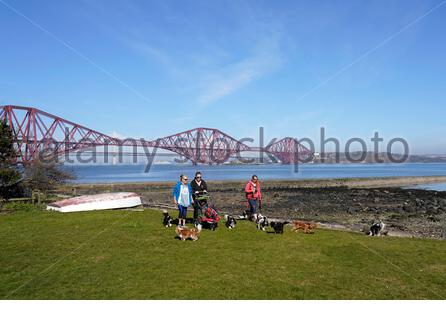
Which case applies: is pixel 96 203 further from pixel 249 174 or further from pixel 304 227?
pixel 249 174

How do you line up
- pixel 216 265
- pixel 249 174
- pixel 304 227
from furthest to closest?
pixel 249 174
pixel 304 227
pixel 216 265

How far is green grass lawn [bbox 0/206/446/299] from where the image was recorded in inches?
179

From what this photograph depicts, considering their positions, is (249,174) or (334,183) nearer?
(334,183)

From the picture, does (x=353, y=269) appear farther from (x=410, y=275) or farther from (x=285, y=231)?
(x=285, y=231)

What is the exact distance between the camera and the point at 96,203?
13.7m

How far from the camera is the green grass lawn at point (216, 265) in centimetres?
454

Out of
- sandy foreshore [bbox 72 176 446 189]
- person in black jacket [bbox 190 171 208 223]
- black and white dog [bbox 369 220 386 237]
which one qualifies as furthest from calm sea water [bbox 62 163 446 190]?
black and white dog [bbox 369 220 386 237]

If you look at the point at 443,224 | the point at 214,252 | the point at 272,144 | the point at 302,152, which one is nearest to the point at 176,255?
the point at 214,252

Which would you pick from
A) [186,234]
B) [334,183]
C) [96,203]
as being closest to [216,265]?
[186,234]

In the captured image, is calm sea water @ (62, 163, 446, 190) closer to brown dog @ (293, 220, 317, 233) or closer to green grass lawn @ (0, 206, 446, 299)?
green grass lawn @ (0, 206, 446, 299)

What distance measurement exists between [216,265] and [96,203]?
9659mm

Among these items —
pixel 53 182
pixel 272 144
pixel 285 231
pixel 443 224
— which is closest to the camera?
pixel 285 231

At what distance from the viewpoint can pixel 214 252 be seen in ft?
21.9

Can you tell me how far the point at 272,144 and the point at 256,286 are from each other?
13702cm
